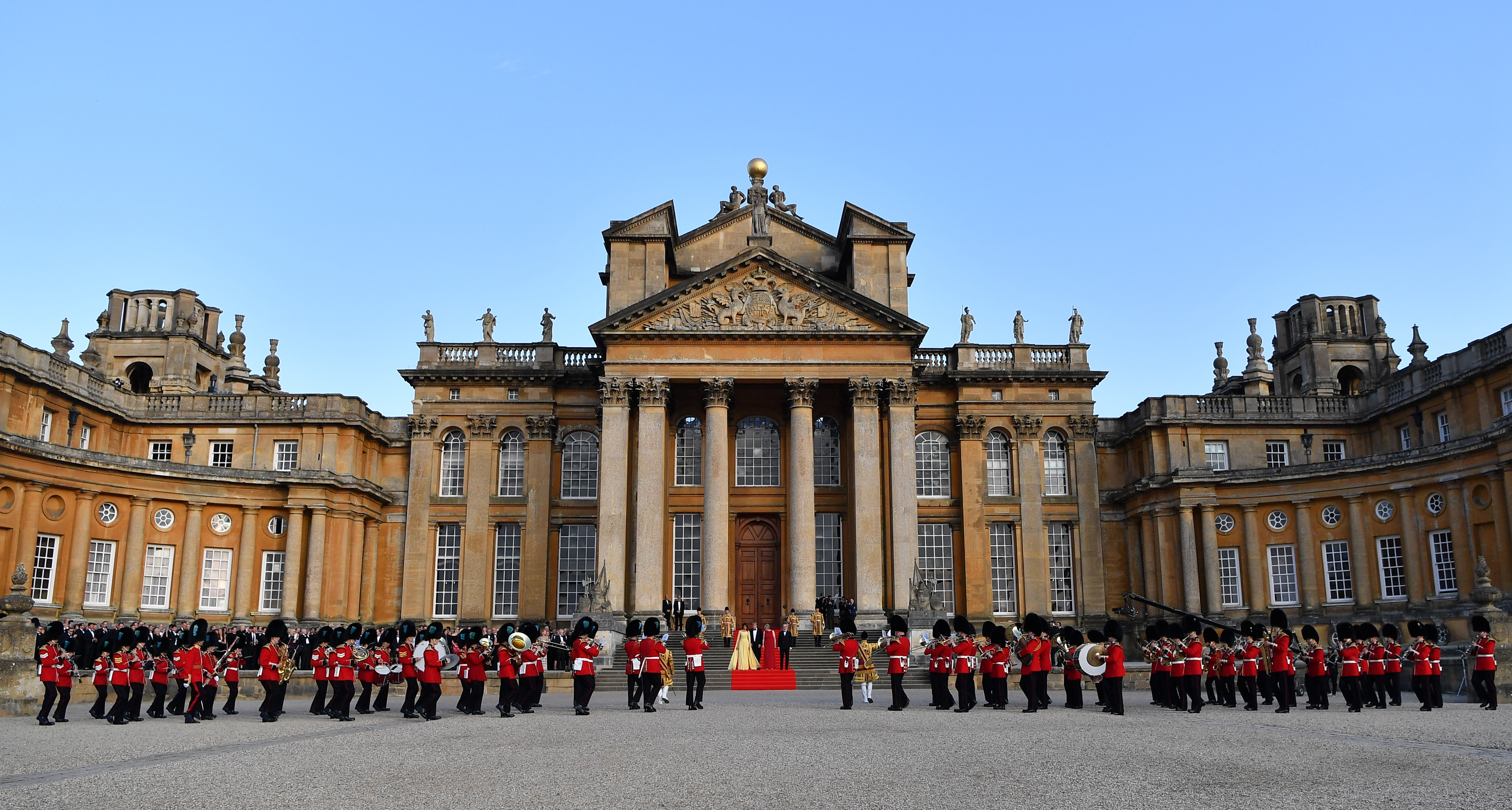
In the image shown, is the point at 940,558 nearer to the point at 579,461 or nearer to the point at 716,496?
the point at 716,496

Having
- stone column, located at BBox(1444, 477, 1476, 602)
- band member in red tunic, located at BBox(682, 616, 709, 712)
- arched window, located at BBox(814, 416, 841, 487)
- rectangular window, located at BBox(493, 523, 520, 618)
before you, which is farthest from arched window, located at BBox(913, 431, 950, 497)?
band member in red tunic, located at BBox(682, 616, 709, 712)

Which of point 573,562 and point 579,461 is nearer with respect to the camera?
point 573,562

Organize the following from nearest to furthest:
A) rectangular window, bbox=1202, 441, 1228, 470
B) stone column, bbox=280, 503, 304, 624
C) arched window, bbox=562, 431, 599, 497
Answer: stone column, bbox=280, 503, 304, 624
arched window, bbox=562, 431, 599, 497
rectangular window, bbox=1202, 441, 1228, 470

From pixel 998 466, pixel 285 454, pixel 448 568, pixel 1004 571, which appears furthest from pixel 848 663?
pixel 285 454

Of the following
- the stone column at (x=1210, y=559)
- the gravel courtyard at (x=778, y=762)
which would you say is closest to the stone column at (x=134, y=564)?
the gravel courtyard at (x=778, y=762)

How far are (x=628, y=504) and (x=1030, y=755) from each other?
2745cm

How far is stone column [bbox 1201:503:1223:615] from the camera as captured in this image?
1592 inches

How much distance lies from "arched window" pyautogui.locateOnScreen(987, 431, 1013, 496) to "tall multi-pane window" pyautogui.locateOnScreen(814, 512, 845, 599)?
618 cm

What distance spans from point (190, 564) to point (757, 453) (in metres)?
19.7

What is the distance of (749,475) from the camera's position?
1626 inches

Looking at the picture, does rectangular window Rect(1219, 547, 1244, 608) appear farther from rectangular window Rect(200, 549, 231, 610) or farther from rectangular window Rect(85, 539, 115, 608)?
rectangular window Rect(85, 539, 115, 608)

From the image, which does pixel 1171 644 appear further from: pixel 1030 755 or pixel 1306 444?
pixel 1306 444

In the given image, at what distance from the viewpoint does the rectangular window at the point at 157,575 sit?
3897 cm

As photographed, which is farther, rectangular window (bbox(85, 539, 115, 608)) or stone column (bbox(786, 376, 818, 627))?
rectangular window (bbox(85, 539, 115, 608))
